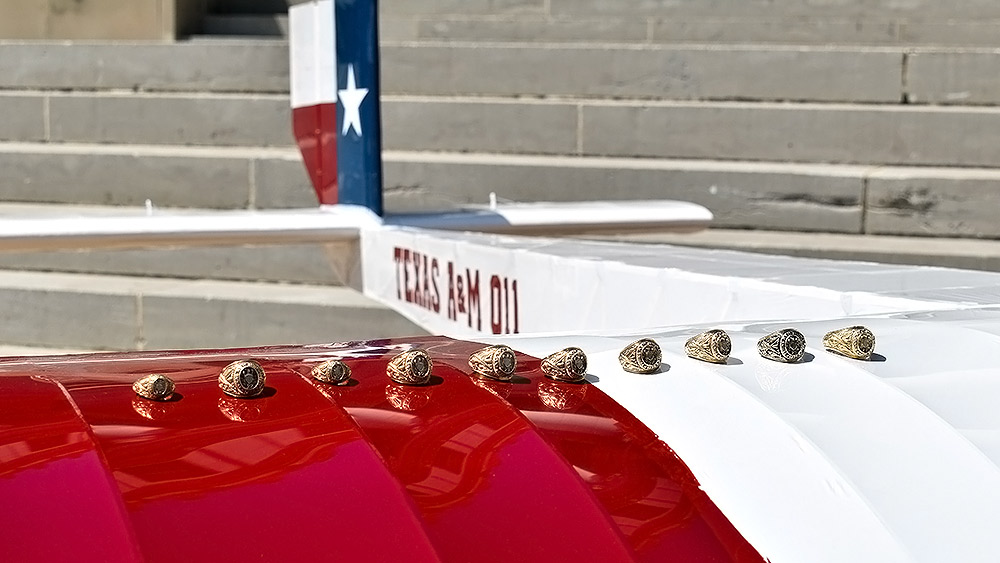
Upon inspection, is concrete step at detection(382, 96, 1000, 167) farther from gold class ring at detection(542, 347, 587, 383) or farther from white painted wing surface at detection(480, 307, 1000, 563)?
gold class ring at detection(542, 347, 587, 383)

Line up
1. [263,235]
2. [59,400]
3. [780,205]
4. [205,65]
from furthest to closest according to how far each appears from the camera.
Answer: [205,65], [780,205], [263,235], [59,400]

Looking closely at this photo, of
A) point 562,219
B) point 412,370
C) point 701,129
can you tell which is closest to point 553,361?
point 412,370

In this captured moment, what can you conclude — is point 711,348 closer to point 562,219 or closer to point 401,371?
point 401,371

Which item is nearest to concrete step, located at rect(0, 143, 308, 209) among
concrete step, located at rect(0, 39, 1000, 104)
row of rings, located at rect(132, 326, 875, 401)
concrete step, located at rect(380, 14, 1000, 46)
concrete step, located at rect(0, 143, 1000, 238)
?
concrete step, located at rect(0, 143, 1000, 238)

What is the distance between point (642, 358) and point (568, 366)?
63 millimetres

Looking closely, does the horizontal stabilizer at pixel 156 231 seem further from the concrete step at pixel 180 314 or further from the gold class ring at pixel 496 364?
the gold class ring at pixel 496 364

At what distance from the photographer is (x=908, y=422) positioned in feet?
3.02

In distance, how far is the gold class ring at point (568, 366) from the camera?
39.2 inches

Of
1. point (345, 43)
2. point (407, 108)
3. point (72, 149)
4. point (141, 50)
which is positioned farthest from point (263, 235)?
point (141, 50)

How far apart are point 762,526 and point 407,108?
5782 millimetres

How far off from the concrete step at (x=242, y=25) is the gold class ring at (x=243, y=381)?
7.54 metres

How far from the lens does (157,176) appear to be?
6.43 metres

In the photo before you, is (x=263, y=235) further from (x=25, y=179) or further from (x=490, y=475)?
(x=25, y=179)

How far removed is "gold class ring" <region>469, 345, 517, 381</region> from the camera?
98 cm
